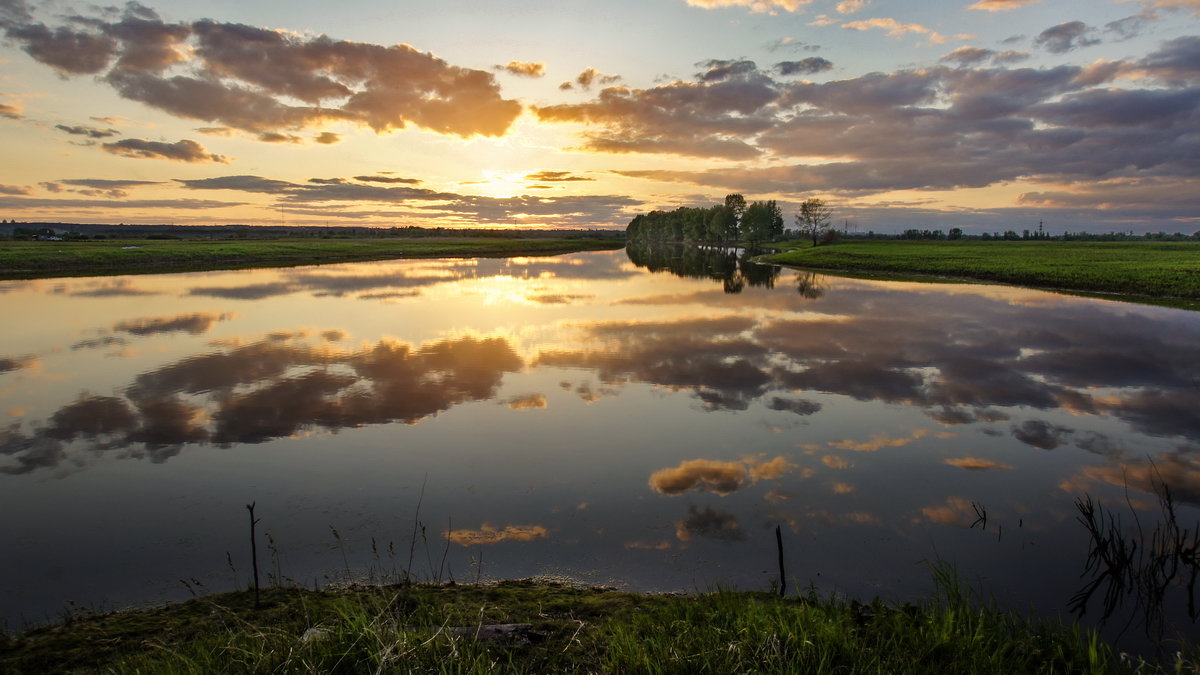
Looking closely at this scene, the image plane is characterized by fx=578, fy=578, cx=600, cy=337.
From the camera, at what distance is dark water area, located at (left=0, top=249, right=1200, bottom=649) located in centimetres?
905

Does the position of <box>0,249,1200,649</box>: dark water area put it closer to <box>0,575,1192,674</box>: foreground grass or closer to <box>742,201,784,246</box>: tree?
<box>0,575,1192,674</box>: foreground grass

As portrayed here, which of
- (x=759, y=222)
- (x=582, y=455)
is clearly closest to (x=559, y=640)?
(x=582, y=455)

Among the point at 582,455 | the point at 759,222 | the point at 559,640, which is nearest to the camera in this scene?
the point at 559,640

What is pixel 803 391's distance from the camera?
18672 mm

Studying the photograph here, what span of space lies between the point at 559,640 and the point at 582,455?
7.00 metres

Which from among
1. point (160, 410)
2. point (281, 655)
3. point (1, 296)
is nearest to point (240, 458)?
point (160, 410)

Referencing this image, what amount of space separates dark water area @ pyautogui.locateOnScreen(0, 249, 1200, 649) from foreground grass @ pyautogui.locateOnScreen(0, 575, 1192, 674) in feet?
3.65

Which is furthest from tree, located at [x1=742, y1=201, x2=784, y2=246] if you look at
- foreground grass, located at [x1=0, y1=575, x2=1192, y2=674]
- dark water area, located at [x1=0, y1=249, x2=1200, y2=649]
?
foreground grass, located at [x1=0, y1=575, x2=1192, y2=674]

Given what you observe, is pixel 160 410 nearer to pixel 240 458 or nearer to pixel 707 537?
pixel 240 458

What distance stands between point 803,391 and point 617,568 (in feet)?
38.6

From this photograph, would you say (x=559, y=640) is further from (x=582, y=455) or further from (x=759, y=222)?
(x=759, y=222)

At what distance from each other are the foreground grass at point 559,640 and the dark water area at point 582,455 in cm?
111

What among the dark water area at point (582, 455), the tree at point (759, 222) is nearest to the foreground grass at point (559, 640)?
the dark water area at point (582, 455)

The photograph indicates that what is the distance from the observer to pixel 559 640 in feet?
21.1
